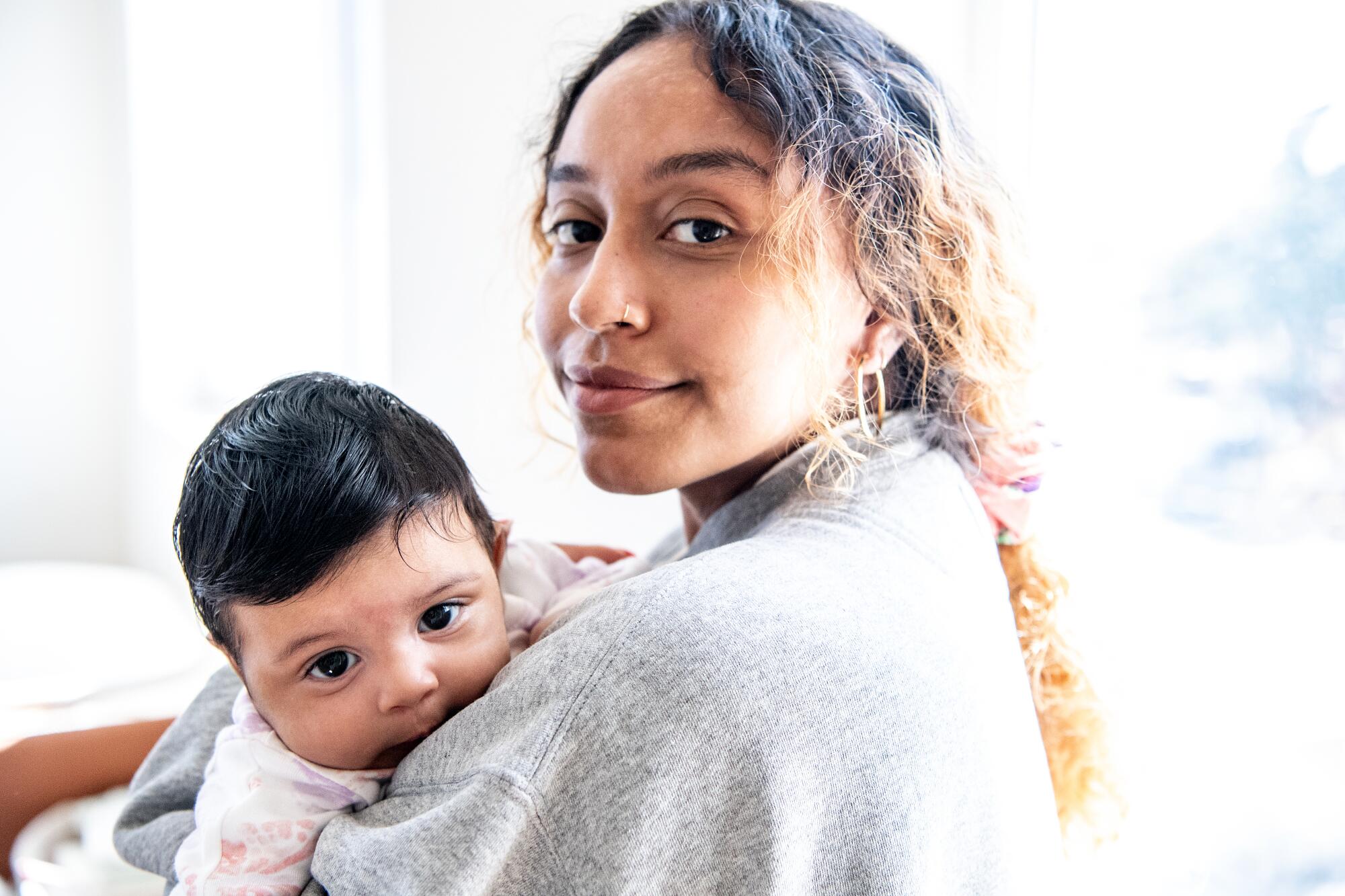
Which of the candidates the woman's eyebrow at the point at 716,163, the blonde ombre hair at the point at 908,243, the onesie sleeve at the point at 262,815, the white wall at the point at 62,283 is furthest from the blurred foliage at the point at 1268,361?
the white wall at the point at 62,283

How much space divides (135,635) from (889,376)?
1940 millimetres

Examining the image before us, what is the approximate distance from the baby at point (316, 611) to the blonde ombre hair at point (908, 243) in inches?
14.5

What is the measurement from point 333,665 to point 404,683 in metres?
0.08

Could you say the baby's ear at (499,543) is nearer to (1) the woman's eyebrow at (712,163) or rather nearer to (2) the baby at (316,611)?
(2) the baby at (316,611)

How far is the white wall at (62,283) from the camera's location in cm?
318

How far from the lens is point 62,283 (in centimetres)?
328

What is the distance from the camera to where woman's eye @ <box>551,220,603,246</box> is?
3.74 ft

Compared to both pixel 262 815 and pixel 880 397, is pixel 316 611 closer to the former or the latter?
pixel 262 815

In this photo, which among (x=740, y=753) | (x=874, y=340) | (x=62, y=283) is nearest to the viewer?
(x=740, y=753)

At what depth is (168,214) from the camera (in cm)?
296

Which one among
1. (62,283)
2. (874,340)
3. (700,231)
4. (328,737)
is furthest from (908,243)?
(62,283)

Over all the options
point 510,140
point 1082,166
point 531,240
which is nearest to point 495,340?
point 510,140

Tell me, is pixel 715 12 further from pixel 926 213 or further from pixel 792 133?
pixel 926 213

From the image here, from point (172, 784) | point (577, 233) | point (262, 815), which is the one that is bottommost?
point (172, 784)
